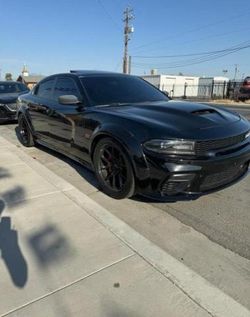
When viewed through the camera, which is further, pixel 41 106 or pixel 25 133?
pixel 25 133

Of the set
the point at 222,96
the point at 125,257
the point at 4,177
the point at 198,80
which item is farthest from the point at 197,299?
the point at 198,80

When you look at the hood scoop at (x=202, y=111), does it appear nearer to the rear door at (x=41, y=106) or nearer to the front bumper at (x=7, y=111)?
the rear door at (x=41, y=106)

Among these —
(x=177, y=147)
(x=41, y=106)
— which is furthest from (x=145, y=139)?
(x=41, y=106)

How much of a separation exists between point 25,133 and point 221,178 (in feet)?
15.1

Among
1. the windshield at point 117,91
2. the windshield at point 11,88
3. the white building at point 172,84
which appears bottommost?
the white building at point 172,84

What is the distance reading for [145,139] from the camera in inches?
130

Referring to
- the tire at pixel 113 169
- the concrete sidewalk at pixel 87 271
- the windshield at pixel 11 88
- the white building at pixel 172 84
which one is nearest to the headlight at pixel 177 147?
the tire at pixel 113 169

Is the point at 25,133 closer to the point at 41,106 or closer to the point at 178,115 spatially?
the point at 41,106

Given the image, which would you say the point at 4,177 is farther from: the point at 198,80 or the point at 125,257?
the point at 198,80

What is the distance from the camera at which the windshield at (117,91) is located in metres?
4.44

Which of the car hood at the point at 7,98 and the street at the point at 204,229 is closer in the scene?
the street at the point at 204,229

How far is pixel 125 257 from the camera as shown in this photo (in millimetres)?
2723

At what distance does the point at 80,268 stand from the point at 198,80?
170ft

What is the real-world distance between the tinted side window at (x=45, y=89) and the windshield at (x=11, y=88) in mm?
5662
